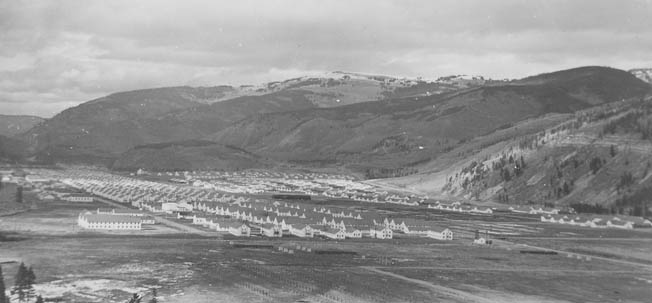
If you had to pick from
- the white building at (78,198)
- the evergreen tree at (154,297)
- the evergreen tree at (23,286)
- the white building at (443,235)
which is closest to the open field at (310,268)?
the evergreen tree at (154,297)

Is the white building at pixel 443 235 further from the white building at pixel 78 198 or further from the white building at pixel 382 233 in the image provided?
the white building at pixel 78 198

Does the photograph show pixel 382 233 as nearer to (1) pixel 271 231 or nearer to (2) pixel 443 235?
(2) pixel 443 235

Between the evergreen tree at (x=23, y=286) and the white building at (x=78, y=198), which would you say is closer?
the evergreen tree at (x=23, y=286)

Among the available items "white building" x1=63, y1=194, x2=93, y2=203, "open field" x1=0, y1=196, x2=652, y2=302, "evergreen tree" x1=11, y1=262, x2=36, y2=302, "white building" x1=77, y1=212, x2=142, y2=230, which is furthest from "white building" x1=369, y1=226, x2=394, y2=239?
"white building" x1=63, y1=194, x2=93, y2=203

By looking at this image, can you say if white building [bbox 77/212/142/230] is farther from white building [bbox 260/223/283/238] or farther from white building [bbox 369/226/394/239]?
white building [bbox 369/226/394/239]

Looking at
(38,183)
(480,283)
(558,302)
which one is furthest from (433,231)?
(38,183)

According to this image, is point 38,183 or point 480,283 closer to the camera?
point 480,283

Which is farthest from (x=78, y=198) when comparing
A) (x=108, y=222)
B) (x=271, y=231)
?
(x=271, y=231)

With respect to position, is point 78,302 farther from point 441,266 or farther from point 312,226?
point 312,226
